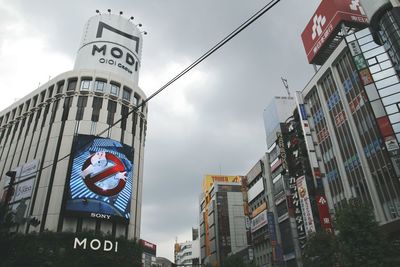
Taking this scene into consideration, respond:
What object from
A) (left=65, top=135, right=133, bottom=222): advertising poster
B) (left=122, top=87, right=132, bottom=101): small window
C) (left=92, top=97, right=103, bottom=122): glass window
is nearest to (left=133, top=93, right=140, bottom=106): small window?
(left=122, top=87, right=132, bottom=101): small window

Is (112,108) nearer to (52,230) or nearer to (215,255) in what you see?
(52,230)

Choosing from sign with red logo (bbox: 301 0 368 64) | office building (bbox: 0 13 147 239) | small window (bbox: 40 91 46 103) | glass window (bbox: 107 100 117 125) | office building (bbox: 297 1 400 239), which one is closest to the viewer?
office building (bbox: 297 1 400 239)

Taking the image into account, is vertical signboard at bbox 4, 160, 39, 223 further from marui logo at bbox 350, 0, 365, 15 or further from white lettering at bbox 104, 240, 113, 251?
marui logo at bbox 350, 0, 365, 15

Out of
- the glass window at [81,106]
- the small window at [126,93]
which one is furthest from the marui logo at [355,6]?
the glass window at [81,106]

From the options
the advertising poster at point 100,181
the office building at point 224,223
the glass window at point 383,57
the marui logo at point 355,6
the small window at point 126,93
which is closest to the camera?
the glass window at point 383,57

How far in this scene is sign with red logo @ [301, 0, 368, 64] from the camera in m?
41.4

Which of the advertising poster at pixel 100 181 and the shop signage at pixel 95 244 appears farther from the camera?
the advertising poster at pixel 100 181

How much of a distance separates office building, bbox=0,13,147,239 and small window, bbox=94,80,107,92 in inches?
5.9

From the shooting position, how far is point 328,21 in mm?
43156

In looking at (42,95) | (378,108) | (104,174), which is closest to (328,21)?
(378,108)

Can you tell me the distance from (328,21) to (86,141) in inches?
1404

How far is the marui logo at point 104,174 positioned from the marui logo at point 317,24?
32.7 m

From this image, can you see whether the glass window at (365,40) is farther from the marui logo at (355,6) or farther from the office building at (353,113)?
the marui logo at (355,6)

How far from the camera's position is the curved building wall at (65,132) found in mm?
40438
